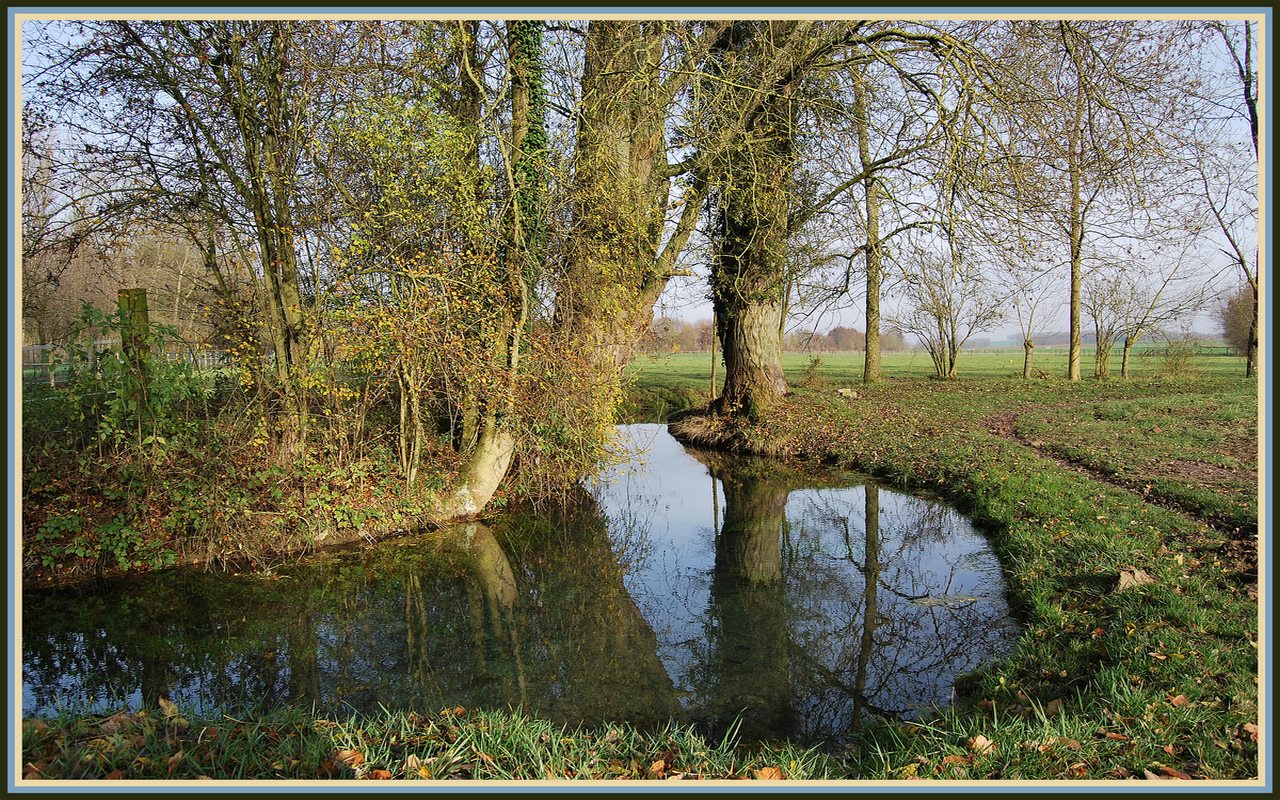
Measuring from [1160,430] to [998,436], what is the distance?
269 cm

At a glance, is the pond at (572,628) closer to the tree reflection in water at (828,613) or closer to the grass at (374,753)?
the tree reflection in water at (828,613)

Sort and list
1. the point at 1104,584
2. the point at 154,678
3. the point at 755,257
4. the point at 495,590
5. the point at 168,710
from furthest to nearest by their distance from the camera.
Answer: the point at 755,257, the point at 495,590, the point at 1104,584, the point at 154,678, the point at 168,710

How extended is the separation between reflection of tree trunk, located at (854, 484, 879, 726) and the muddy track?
9.95 ft

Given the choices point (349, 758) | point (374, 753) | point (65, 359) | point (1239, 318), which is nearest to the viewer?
point (349, 758)

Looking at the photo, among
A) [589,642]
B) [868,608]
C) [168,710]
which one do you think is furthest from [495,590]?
[868,608]

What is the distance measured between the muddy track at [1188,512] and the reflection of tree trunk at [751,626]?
4.01m

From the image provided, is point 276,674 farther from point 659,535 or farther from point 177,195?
point 177,195

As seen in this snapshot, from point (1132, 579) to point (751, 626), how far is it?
331 centimetres

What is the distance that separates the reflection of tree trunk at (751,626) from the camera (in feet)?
15.7

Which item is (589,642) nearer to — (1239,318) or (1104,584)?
(1104,584)

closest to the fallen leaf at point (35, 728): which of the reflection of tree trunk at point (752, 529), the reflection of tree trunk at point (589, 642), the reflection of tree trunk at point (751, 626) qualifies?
the reflection of tree trunk at point (589, 642)

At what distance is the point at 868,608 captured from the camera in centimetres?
666

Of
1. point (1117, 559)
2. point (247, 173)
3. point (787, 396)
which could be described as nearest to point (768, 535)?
point (1117, 559)

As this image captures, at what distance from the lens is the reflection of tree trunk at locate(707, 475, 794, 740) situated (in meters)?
4.80
